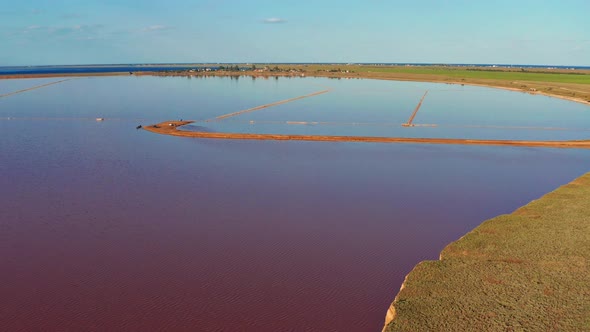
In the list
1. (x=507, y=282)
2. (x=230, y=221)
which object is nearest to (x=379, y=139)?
(x=230, y=221)

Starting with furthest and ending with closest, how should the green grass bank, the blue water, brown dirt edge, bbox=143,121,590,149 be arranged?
1. brown dirt edge, bbox=143,121,590,149
2. the blue water
3. the green grass bank

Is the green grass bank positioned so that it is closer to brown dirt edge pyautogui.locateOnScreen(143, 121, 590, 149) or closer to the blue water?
the blue water

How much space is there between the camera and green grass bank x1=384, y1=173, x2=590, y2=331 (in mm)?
12617

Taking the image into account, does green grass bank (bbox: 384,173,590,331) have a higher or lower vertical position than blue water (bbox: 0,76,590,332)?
higher

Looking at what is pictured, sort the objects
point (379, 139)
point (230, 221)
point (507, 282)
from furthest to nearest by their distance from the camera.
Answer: point (379, 139)
point (230, 221)
point (507, 282)

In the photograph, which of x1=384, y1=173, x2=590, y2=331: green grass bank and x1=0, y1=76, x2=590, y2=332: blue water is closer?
x1=384, y1=173, x2=590, y2=331: green grass bank

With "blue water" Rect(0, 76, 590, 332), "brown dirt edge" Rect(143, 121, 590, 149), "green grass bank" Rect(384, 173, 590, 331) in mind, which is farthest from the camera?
"brown dirt edge" Rect(143, 121, 590, 149)

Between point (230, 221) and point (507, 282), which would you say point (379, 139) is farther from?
point (507, 282)

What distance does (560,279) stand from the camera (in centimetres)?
1463

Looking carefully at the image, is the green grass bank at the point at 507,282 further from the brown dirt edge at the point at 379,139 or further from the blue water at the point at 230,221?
the brown dirt edge at the point at 379,139

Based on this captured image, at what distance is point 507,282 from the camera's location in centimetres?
1466

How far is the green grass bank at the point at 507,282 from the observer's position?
12.6 meters

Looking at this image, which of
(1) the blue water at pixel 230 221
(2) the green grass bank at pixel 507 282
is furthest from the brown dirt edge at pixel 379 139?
(2) the green grass bank at pixel 507 282

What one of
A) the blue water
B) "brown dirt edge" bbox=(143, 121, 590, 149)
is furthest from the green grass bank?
"brown dirt edge" bbox=(143, 121, 590, 149)
